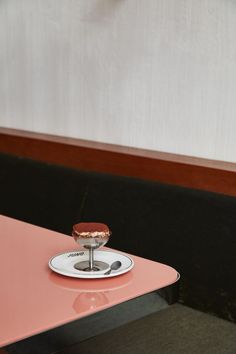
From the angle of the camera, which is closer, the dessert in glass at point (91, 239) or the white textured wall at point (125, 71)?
the dessert in glass at point (91, 239)

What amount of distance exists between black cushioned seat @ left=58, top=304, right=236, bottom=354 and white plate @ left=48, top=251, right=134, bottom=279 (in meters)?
0.33

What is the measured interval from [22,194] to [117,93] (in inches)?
23.4

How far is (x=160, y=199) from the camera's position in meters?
1.85

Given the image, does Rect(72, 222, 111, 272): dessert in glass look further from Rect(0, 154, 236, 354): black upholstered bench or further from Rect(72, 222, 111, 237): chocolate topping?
Rect(0, 154, 236, 354): black upholstered bench

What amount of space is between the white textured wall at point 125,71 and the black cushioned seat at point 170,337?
604 millimetres

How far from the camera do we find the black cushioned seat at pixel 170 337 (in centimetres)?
149

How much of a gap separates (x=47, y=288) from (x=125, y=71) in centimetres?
127

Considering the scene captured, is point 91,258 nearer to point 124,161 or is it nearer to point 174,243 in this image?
point 174,243

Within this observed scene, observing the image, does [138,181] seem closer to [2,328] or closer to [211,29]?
[211,29]

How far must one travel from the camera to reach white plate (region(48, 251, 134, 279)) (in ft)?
3.86

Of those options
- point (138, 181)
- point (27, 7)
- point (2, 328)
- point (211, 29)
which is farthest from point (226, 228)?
point (27, 7)

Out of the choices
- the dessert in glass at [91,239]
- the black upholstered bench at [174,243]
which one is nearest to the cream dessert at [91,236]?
the dessert in glass at [91,239]

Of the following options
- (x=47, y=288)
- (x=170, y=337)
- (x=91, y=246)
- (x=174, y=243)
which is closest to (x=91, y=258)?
(x=91, y=246)

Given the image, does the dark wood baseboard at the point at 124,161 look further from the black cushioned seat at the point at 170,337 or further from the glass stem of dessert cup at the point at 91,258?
the glass stem of dessert cup at the point at 91,258
